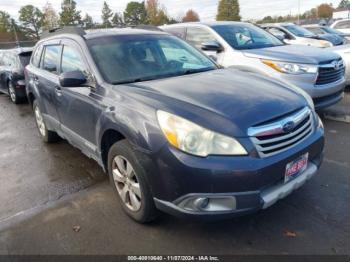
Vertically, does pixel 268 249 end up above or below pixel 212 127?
below

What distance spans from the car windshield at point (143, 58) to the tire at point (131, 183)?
0.75 metres

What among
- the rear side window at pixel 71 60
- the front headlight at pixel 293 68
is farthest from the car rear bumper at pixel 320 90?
the rear side window at pixel 71 60

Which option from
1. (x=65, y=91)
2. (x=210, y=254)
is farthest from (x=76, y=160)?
(x=210, y=254)

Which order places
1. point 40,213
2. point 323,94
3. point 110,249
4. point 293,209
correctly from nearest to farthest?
point 110,249 < point 293,209 < point 40,213 < point 323,94

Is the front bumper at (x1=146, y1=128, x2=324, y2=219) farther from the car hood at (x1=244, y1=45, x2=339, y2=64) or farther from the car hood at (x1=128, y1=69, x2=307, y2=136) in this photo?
the car hood at (x1=244, y1=45, x2=339, y2=64)

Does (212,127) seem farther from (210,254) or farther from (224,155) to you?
(210,254)

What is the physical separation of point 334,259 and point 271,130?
108cm

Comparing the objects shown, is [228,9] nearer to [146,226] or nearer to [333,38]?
[333,38]

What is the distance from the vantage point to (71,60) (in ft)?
12.9

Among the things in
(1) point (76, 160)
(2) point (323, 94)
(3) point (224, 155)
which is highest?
(3) point (224, 155)

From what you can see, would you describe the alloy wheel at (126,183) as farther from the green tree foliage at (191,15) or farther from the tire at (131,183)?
the green tree foliage at (191,15)

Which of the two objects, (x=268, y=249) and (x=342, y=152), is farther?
(x=342, y=152)

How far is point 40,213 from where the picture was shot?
344 cm

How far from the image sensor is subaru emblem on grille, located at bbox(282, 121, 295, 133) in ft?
8.67
